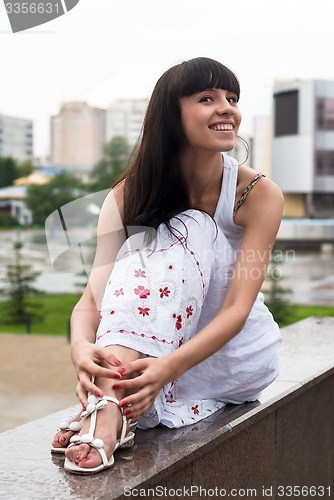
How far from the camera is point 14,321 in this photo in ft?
40.6

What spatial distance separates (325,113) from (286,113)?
143 centimetres

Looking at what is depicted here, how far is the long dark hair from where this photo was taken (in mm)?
1600

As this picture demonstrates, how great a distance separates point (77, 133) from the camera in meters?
19.1

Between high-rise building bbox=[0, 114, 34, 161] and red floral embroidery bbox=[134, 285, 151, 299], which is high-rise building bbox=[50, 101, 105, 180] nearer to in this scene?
high-rise building bbox=[0, 114, 34, 161]

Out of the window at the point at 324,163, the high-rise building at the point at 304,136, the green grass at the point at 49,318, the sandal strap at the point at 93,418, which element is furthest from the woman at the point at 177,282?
the window at the point at 324,163

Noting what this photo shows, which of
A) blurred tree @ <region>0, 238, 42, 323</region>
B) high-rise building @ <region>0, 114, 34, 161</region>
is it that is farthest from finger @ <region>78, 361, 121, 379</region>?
high-rise building @ <region>0, 114, 34, 161</region>

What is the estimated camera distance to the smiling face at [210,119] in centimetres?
160

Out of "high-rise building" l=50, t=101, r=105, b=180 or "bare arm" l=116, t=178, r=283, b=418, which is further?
"high-rise building" l=50, t=101, r=105, b=180

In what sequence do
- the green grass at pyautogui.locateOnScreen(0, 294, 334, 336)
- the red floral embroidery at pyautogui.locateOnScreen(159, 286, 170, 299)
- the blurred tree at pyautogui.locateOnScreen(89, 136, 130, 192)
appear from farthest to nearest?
1. the blurred tree at pyautogui.locateOnScreen(89, 136, 130, 192)
2. the green grass at pyautogui.locateOnScreen(0, 294, 334, 336)
3. the red floral embroidery at pyautogui.locateOnScreen(159, 286, 170, 299)

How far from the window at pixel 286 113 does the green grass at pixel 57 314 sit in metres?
13.7

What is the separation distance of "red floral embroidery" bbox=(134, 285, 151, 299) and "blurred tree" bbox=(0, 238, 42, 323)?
10705 mm

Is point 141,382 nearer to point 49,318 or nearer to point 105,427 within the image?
→ point 105,427

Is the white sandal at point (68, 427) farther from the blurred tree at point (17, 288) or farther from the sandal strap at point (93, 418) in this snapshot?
the blurred tree at point (17, 288)

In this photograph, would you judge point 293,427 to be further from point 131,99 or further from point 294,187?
point 294,187
